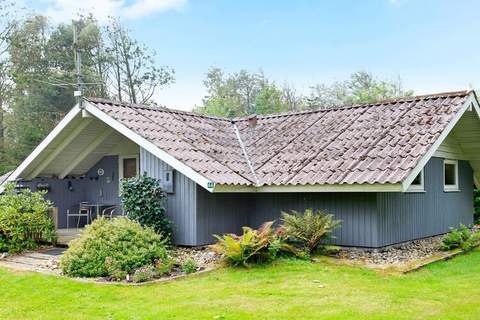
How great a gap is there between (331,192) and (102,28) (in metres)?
28.8

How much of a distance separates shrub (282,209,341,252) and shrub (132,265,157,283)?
9.51 ft

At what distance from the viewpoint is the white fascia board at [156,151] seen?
1048 centimetres

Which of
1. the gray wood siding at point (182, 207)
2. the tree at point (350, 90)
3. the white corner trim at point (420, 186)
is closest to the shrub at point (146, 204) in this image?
the gray wood siding at point (182, 207)

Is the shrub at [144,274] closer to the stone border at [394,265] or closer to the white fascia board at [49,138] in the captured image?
the stone border at [394,265]

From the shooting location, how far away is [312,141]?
507 inches

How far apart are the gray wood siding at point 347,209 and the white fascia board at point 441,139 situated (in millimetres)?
1193

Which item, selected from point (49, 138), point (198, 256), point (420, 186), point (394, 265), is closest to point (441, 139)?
point (420, 186)

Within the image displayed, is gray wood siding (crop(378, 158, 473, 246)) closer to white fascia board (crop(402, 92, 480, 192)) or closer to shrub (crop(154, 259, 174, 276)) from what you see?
white fascia board (crop(402, 92, 480, 192))

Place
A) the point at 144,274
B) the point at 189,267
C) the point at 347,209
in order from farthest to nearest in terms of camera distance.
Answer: the point at 347,209
the point at 189,267
the point at 144,274

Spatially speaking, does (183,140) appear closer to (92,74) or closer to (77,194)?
(77,194)

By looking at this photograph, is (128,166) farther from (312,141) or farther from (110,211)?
(312,141)

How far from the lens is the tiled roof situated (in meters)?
10.7

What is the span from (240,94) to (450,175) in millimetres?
31205

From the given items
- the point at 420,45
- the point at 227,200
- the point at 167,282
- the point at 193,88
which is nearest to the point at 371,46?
the point at 420,45
